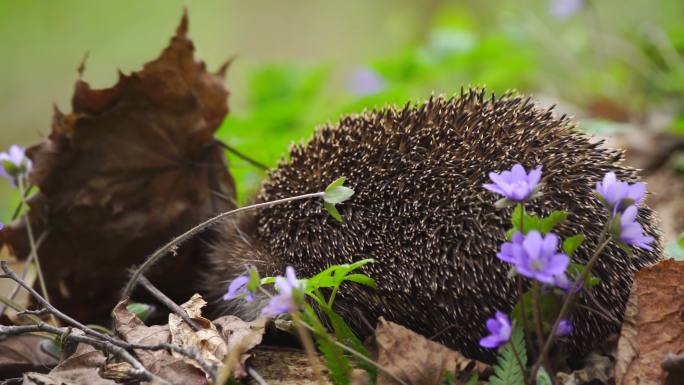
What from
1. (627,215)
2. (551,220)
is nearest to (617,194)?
(627,215)

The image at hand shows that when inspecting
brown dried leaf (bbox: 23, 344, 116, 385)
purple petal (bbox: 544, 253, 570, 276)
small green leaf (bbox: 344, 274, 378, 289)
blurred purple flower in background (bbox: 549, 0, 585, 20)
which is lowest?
brown dried leaf (bbox: 23, 344, 116, 385)

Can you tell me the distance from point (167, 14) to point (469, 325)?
15.2 meters

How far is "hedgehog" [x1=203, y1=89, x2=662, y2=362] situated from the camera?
235cm

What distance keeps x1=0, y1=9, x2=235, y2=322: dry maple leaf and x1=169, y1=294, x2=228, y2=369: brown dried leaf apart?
3.01 ft

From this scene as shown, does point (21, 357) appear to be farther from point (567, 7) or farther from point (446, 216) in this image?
point (567, 7)

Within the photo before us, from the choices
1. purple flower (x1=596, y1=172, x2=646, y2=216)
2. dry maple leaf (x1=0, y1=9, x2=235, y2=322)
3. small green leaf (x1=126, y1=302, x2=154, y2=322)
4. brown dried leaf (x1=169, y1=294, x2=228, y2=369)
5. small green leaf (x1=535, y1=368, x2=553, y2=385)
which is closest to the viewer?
purple flower (x1=596, y1=172, x2=646, y2=216)

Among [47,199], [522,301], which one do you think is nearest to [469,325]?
[522,301]

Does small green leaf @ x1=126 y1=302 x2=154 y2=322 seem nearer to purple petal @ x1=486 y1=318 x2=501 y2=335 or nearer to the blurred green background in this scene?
purple petal @ x1=486 y1=318 x2=501 y2=335

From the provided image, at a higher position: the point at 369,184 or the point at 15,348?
the point at 369,184

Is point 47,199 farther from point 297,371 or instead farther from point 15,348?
point 297,371

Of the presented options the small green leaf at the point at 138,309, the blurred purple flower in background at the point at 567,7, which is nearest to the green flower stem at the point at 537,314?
the small green leaf at the point at 138,309

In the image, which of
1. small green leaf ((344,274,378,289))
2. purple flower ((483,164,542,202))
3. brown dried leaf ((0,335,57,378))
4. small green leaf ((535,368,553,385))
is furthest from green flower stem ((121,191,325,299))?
small green leaf ((535,368,553,385))

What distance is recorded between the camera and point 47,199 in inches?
128

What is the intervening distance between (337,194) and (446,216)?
1.20ft
